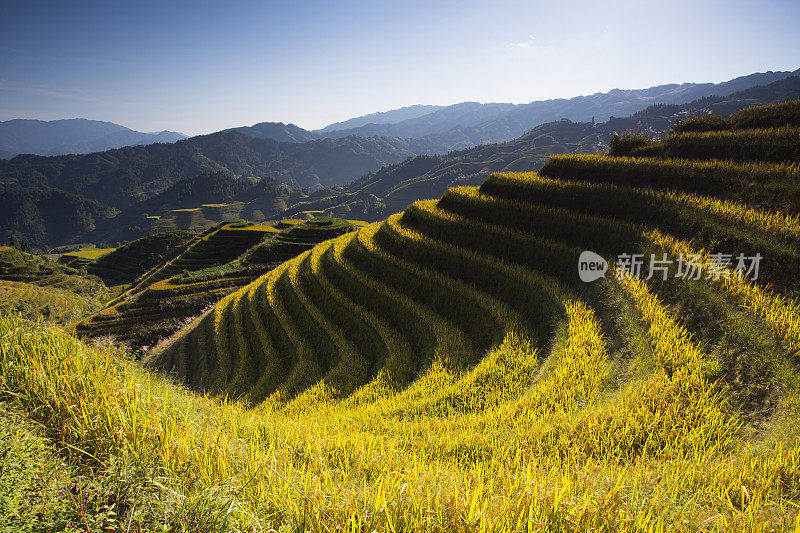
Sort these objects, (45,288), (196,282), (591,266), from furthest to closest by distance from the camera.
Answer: (45,288), (196,282), (591,266)

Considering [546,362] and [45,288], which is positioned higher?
[546,362]

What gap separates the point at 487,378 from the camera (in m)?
7.33

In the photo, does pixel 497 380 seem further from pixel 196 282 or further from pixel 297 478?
pixel 196 282

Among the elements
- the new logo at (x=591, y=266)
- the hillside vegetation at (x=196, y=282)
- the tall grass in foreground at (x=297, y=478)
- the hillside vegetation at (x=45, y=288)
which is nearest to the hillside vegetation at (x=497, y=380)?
the tall grass in foreground at (x=297, y=478)

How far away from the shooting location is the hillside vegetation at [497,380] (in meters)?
2.08

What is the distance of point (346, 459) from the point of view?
285 centimetres

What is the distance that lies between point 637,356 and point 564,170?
11996mm

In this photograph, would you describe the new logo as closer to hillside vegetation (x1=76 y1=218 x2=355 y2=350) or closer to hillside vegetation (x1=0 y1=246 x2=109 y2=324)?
hillside vegetation (x1=76 y1=218 x2=355 y2=350)

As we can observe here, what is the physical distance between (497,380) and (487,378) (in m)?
0.22

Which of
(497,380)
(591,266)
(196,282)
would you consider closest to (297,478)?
(497,380)

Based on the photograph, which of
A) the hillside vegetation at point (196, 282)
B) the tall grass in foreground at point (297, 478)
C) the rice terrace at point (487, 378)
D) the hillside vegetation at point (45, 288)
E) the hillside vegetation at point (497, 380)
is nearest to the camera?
the tall grass in foreground at point (297, 478)

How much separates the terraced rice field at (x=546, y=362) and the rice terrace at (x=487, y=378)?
0.05 m

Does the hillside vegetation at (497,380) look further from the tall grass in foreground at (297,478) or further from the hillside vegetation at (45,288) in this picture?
the hillside vegetation at (45,288)

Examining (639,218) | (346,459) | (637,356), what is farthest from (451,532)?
(639,218)
